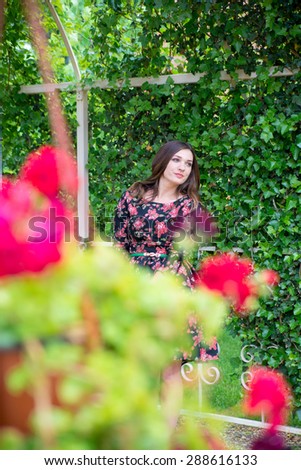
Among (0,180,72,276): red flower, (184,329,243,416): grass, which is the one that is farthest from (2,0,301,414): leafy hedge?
(0,180,72,276): red flower

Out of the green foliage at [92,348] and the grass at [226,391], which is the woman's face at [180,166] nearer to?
the grass at [226,391]

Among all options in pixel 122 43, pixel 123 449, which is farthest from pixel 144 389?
pixel 122 43

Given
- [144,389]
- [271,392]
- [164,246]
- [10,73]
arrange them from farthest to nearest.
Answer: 1. [10,73]
2. [164,246]
3. [271,392]
4. [144,389]

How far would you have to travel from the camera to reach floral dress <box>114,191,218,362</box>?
10.6ft

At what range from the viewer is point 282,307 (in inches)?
134

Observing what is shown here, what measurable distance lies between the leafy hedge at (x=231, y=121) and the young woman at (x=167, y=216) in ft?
0.93

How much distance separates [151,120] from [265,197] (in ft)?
2.77

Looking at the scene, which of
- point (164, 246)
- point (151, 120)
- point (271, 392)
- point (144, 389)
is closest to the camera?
point (144, 389)

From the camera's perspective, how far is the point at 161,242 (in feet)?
10.6

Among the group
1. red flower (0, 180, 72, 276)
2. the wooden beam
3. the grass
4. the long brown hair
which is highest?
the wooden beam

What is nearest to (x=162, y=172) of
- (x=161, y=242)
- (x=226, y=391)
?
(x=161, y=242)

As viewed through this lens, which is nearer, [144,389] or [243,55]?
[144,389]

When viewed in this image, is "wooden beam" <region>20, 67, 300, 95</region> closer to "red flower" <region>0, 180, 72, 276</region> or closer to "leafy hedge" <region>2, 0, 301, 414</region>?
"leafy hedge" <region>2, 0, 301, 414</region>

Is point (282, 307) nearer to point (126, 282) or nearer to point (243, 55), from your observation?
point (243, 55)
